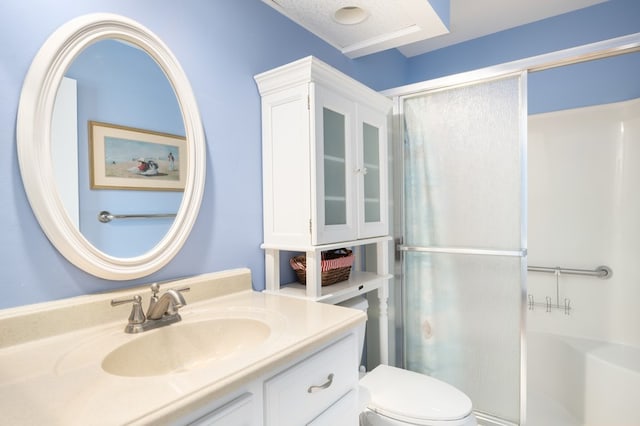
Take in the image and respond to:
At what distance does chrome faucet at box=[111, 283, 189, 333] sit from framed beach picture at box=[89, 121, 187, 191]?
1.09ft

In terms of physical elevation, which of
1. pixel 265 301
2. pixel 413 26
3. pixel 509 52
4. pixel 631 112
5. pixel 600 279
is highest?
pixel 509 52

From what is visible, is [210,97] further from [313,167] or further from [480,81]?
[480,81]

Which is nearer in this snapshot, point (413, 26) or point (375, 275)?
point (413, 26)

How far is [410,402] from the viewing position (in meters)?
1.41

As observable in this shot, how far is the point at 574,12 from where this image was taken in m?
2.24

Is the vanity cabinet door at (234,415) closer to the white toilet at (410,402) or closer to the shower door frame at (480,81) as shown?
the white toilet at (410,402)

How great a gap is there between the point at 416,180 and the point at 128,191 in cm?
155

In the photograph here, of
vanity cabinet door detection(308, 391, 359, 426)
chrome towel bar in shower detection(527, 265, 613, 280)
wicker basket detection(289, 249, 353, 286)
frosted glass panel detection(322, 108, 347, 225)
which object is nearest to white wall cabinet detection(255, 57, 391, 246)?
frosted glass panel detection(322, 108, 347, 225)

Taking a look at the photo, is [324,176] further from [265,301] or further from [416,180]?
[416,180]

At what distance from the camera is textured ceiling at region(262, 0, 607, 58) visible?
154cm

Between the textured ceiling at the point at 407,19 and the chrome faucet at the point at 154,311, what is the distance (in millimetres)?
1283

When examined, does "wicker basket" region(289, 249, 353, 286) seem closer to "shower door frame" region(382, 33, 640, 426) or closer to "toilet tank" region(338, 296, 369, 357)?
"toilet tank" region(338, 296, 369, 357)

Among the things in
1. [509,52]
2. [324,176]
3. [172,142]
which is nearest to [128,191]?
[172,142]

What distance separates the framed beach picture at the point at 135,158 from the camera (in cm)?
102
